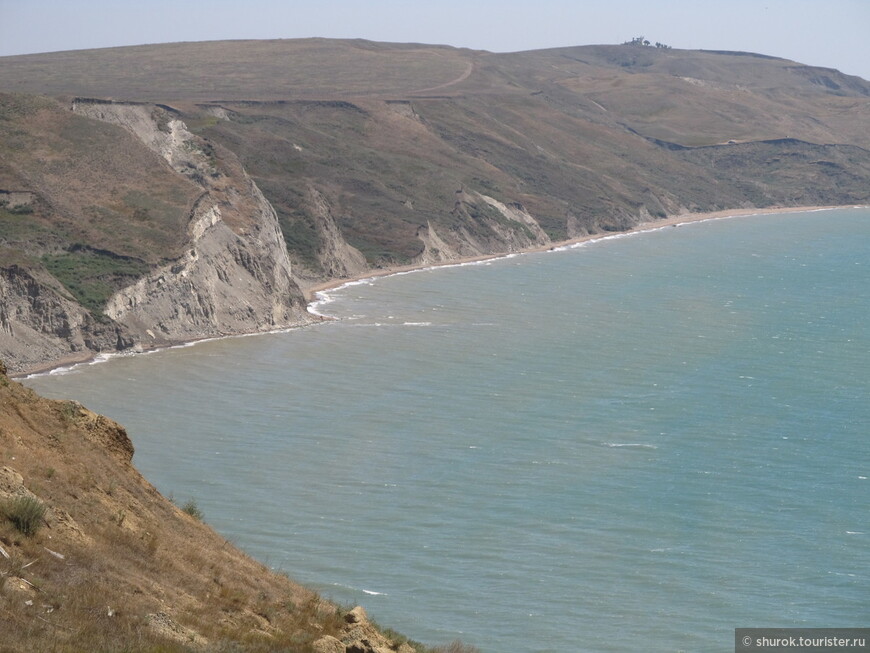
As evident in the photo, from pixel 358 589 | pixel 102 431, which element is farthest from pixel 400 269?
pixel 102 431

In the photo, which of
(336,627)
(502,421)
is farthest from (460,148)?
(336,627)

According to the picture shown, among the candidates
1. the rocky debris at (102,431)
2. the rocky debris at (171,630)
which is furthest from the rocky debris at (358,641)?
the rocky debris at (102,431)

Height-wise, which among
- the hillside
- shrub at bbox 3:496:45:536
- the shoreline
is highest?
the hillside

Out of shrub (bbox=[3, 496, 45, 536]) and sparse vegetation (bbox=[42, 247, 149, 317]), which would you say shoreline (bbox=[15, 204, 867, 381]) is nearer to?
sparse vegetation (bbox=[42, 247, 149, 317])

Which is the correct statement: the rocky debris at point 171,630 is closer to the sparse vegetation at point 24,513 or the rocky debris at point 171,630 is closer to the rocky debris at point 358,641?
the rocky debris at point 358,641

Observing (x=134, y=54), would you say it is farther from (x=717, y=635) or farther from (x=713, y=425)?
(x=717, y=635)

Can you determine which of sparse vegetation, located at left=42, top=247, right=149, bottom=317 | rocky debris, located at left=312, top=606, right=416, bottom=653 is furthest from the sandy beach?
rocky debris, located at left=312, top=606, right=416, bottom=653
